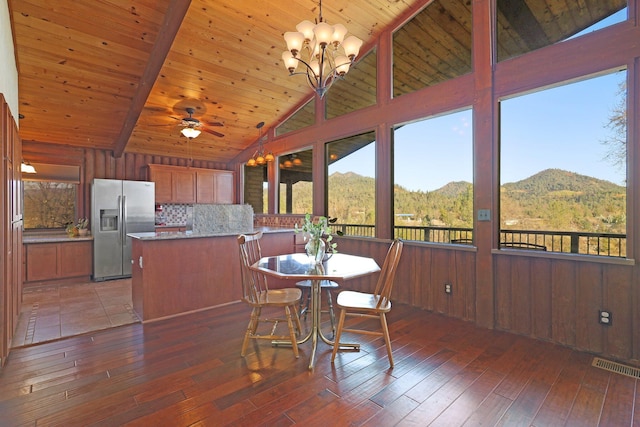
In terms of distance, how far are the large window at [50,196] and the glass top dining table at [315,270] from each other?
4.84m

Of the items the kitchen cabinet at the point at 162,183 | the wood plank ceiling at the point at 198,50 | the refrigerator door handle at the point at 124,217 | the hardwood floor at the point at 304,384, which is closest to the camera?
the hardwood floor at the point at 304,384

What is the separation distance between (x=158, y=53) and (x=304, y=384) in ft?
11.9

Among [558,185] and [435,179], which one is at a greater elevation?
[435,179]

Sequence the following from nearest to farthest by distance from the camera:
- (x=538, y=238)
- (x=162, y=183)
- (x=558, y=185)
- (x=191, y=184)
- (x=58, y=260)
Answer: (x=558, y=185)
(x=538, y=238)
(x=58, y=260)
(x=162, y=183)
(x=191, y=184)

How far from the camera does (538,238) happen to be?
11.0ft

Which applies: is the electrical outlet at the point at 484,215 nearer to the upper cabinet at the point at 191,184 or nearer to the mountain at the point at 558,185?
the mountain at the point at 558,185

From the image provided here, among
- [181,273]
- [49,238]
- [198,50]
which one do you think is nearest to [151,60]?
[198,50]

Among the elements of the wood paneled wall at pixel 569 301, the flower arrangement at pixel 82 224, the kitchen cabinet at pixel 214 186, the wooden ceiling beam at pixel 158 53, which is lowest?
the wood paneled wall at pixel 569 301

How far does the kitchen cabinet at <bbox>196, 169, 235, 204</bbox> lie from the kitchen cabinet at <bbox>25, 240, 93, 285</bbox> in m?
2.19

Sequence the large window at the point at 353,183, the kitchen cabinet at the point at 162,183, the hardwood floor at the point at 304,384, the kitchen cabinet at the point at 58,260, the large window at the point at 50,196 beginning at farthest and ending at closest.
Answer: the kitchen cabinet at the point at 162,183 → the large window at the point at 50,196 → the kitchen cabinet at the point at 58,260 → the large window at the point at 353,183 → the hardwood floor at the point at 304,384

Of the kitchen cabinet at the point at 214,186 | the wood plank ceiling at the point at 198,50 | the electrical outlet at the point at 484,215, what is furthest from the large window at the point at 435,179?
the kitchen cabinet at the point at 214,186

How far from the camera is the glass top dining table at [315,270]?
227 cm

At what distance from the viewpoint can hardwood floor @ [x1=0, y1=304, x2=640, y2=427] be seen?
5.92 feet

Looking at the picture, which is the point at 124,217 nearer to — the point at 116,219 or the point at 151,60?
the point at 116,219
